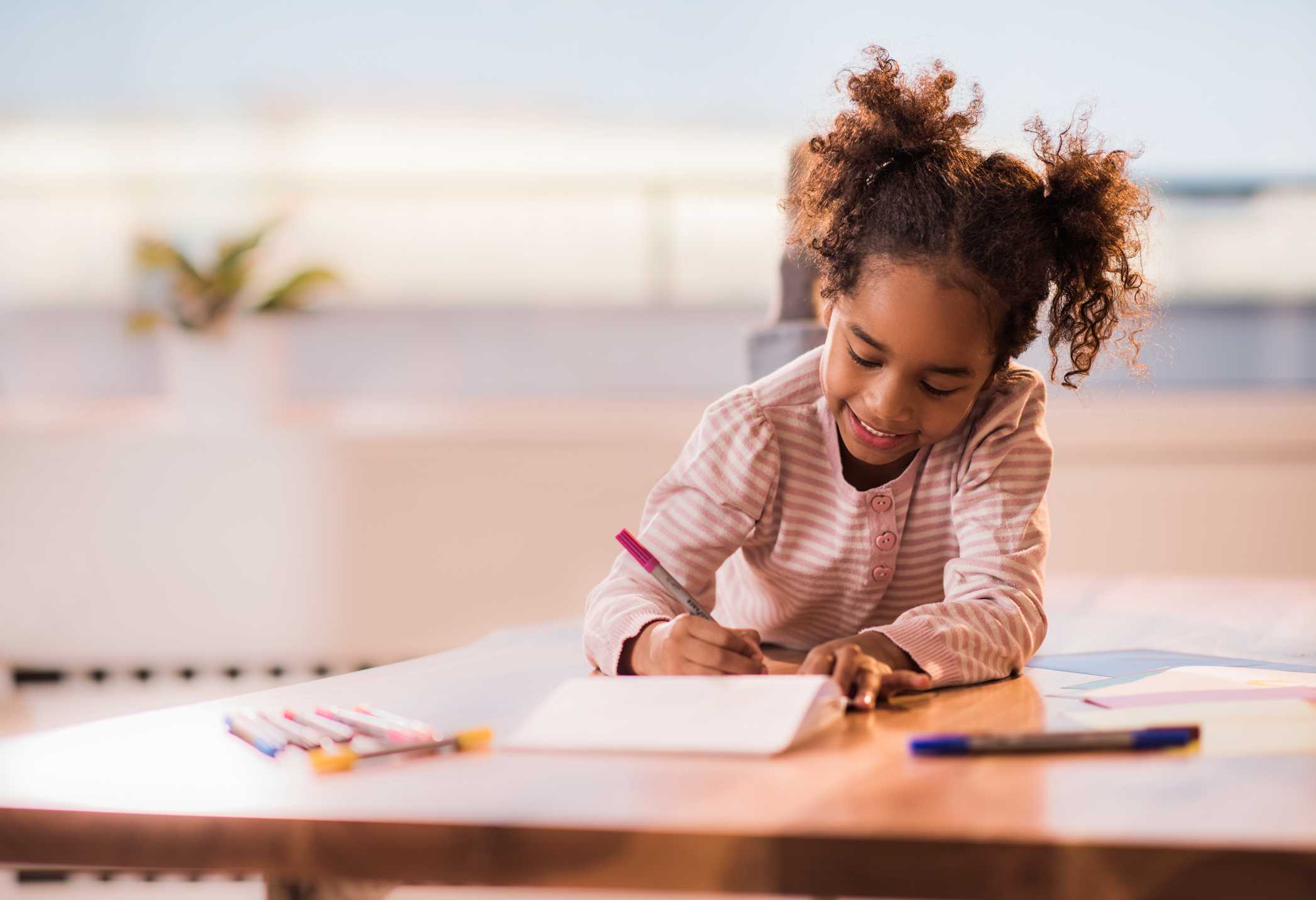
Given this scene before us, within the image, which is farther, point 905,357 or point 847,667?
point 905,357

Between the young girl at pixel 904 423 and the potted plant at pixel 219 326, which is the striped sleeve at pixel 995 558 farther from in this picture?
the potted plant at pixel 219 326

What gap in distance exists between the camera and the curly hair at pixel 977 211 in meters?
0.91

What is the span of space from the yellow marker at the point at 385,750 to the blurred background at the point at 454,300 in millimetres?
1621

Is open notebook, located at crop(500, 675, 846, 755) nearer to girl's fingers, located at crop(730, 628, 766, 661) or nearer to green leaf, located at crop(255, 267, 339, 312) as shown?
girl's fingers, located at crop(730, 628, 766, 661)

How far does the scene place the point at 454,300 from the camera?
8.44 feet

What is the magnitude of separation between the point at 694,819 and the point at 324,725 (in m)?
0.25

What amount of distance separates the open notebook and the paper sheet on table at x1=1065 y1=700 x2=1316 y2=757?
0.15 meters

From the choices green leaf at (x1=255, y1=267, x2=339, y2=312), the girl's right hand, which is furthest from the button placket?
green leaf at (x1=255, y1=267, x2=339, y2=312)

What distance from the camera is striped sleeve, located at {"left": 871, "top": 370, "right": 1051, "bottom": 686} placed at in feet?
2.64

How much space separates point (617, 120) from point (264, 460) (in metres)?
0.98

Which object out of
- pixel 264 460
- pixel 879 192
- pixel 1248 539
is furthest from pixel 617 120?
pixel 879 192

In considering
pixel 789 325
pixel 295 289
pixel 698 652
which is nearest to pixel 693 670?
pixel 698 652

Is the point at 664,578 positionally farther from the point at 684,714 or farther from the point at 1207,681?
the point at 1207,681

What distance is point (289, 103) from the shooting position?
2.54m
